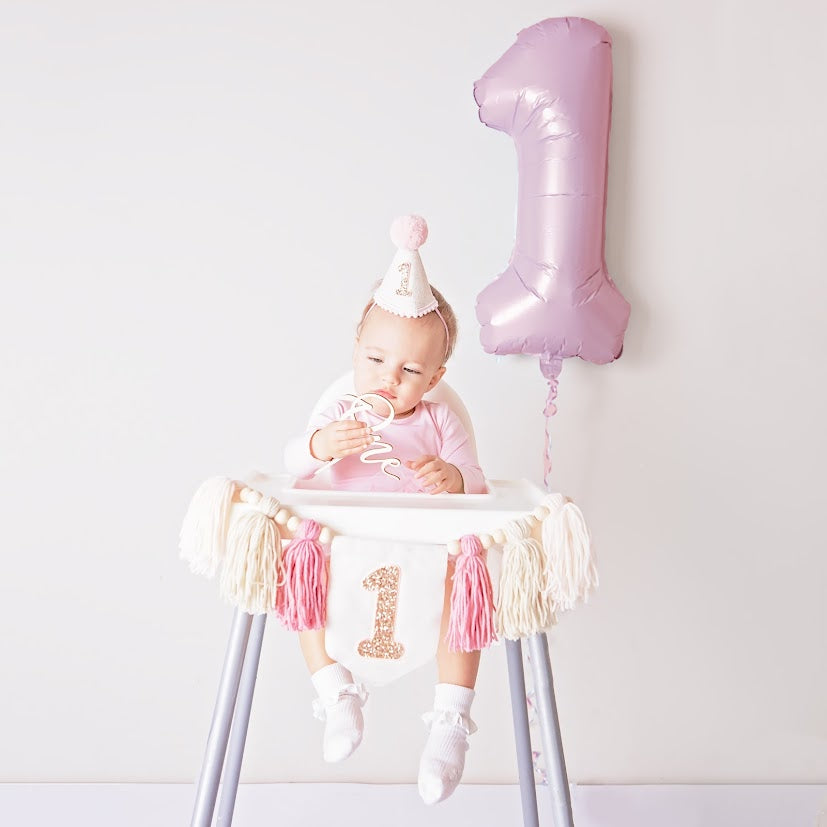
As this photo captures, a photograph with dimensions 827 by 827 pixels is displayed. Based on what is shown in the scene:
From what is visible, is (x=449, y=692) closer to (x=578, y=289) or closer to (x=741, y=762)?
(x=578, y=289)

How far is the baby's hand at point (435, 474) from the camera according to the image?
1.15 meters

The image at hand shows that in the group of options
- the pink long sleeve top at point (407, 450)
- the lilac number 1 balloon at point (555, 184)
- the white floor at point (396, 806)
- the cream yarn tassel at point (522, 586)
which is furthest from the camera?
the white floor at point (396, 806)

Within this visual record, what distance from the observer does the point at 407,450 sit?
1.26 metres

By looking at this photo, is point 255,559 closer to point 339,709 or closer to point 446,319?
point 339,709

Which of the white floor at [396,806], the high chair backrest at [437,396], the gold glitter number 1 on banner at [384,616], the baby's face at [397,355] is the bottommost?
the white floor at [396,806]

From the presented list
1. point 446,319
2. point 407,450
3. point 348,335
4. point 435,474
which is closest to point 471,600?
point 435,474

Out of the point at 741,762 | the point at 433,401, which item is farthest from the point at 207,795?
the point at 741,762

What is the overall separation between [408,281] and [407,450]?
22cm

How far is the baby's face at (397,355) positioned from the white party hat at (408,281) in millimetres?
13

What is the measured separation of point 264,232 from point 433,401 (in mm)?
492

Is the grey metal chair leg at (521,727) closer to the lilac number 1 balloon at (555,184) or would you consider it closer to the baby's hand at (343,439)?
the baby's hand at (343,439)

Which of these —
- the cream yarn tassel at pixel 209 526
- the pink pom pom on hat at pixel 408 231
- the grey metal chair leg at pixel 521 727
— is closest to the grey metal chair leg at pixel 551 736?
the grey metal chair leg at pixel 521 727

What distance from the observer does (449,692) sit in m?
1.13

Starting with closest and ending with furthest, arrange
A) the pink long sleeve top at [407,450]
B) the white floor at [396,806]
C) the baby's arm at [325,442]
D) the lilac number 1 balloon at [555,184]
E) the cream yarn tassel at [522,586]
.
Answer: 1. the cream yarn tassel at [522,586]
2. the baby's arm at [325,442]
3. the pink long sleeve top at [407,450]
4. the lilac number 1 balloon at [555,184]
5. the white floor at [396,806]
